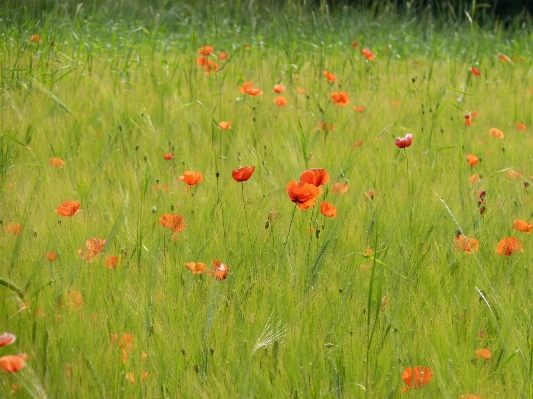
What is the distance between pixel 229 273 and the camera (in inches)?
60.2

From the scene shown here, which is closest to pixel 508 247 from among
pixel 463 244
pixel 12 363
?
pixel 463 244

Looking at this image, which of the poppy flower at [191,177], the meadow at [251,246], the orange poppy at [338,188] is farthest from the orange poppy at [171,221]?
the orange poppy at [338,188]

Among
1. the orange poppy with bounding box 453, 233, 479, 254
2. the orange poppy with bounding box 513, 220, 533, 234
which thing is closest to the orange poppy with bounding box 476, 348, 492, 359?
the orange poppy with bounding box 453, 233, 479, 254

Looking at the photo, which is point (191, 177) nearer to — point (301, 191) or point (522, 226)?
point (301, 191)

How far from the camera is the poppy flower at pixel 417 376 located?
118cm

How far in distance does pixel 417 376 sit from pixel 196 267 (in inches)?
20.4

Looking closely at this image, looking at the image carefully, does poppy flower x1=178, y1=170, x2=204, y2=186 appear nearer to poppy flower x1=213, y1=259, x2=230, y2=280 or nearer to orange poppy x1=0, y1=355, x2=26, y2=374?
poppy flower x1=213, y1=259, x2=230, y2=280

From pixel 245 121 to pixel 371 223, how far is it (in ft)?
3.51

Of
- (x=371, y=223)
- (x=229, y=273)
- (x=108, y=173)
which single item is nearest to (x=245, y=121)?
(x=108, y=173)

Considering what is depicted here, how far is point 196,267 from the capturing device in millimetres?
1491

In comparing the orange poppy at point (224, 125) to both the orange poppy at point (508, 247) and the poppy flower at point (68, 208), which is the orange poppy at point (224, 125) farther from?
the orange poppy at point (508, 247)

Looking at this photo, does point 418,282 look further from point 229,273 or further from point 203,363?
point 203,363

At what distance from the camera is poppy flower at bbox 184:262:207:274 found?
146cm

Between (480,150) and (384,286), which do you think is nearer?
(384,286)
